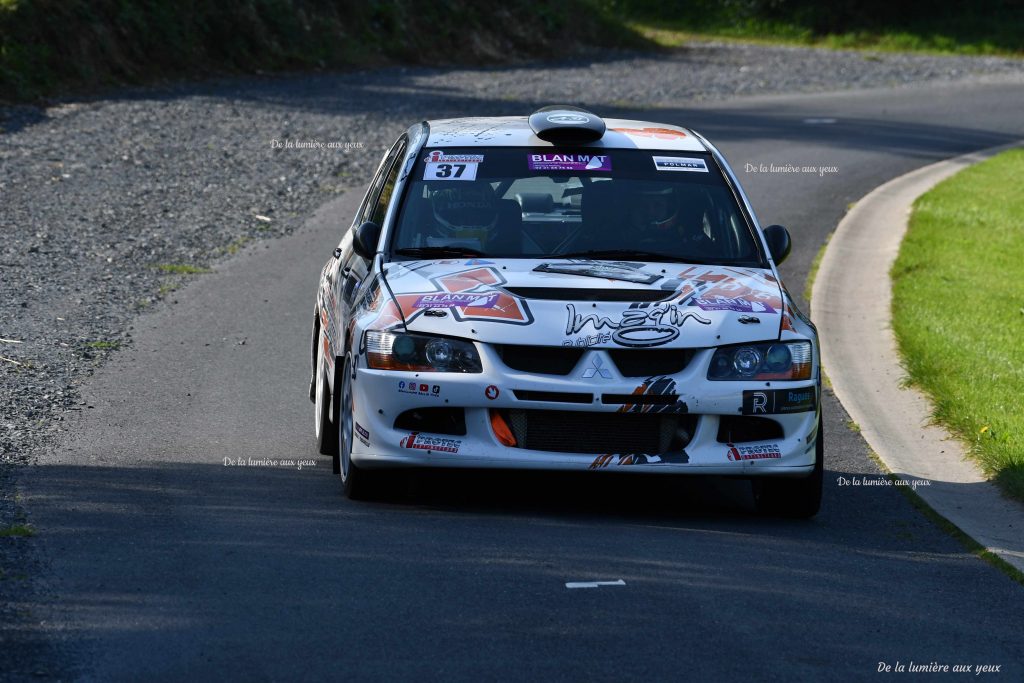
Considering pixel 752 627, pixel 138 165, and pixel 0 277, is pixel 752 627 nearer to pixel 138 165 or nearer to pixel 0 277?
pixel 0 277

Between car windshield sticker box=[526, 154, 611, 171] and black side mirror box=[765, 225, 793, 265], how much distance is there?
89 centimetres

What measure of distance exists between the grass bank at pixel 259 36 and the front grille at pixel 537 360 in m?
18.0

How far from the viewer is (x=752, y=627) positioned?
Result: 18.0 ft

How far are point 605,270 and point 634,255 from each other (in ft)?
1.23

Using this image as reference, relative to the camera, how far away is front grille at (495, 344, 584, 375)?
6.72 metres

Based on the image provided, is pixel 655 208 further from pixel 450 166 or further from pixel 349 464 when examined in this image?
pixel 349 464

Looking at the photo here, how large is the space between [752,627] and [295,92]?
22668mm

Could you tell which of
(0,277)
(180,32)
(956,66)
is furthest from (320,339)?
(956,66)

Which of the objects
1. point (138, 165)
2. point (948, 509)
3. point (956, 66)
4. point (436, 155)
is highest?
point (436, 155)

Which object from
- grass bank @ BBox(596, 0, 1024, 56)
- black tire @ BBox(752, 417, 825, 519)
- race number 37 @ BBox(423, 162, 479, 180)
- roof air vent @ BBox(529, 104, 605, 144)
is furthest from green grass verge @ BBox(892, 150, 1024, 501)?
grass bank @ BBox(596, 0, 1024, 56)

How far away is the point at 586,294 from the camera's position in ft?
22.7

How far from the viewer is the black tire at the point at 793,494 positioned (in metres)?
7.09

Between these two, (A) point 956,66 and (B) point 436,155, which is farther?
(A) point 956,66

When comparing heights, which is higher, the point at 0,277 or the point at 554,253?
the point at 554,253
